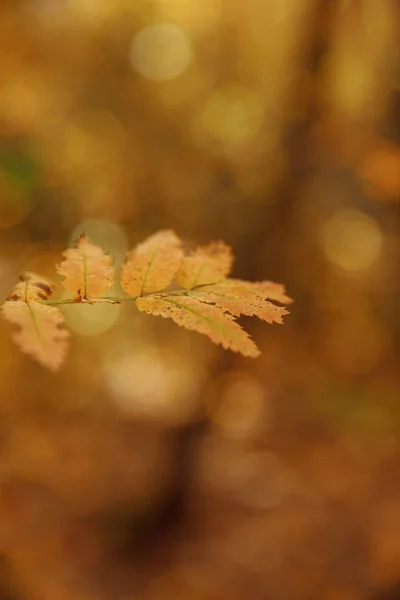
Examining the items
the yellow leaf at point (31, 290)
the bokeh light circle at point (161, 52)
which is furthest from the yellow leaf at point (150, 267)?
the bokeh light circle at point (161, 52)

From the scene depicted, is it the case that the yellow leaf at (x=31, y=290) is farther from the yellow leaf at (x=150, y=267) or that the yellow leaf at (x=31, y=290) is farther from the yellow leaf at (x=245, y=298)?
the yellow leaf at (x=245, y=298)

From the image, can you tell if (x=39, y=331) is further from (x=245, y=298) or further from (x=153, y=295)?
(x=245, y=298)

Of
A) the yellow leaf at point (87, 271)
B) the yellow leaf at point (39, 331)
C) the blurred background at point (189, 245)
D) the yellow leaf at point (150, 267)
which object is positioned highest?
the blurred background at point (189, 245)

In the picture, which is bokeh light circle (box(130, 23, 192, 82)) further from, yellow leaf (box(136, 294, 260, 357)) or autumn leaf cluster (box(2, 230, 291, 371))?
yellow leaf (box(136, 294, 260, 357))

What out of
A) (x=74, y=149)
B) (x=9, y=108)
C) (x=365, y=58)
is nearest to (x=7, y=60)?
(x=9, y=108)

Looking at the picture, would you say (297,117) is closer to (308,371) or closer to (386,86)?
(386,86)

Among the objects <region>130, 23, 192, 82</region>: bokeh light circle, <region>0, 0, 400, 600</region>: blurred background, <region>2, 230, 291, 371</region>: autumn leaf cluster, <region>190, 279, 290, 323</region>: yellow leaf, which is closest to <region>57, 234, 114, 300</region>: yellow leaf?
<region>2, 230, 291, 371</region>: autumn leaf cluster
